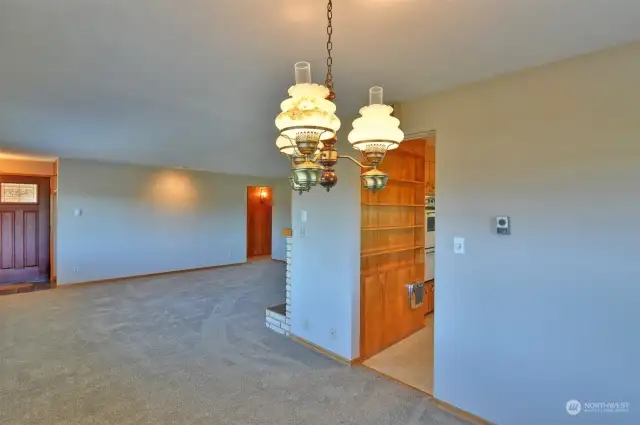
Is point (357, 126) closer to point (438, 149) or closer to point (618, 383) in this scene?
point (438, 149)

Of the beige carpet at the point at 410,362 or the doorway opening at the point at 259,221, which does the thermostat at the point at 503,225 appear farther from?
the doorway opening at the point at 259,221

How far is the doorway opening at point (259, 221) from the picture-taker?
33.8 ft

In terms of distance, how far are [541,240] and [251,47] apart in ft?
7.23

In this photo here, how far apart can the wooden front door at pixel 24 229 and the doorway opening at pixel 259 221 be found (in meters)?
4.87

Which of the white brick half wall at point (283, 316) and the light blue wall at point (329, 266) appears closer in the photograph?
the light blue wall at point (329, 266)

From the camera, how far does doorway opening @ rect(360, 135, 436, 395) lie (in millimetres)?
3426

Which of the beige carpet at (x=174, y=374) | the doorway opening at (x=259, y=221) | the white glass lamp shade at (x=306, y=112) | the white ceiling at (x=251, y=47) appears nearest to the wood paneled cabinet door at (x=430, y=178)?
the white ceiling at (x=251, y=47)

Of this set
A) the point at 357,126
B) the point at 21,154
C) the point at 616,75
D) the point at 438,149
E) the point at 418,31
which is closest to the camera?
the point at 357,126

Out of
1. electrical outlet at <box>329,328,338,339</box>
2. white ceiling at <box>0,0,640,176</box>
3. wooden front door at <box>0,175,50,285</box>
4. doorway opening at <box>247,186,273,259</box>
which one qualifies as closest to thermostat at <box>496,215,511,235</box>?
white ceiling at <box>0,0,640,176</box>

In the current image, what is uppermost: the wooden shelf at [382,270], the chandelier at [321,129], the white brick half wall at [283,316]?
the chandelier at [321,129]

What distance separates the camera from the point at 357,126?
154cm

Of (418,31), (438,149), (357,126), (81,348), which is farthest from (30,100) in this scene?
(438,149)

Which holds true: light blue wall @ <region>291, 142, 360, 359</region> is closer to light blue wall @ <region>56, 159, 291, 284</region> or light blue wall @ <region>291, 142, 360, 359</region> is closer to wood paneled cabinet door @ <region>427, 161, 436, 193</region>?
wood paneled cabinet door @ <region>427, 161, 436, 193</region>

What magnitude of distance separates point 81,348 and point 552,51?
4.92 metres
